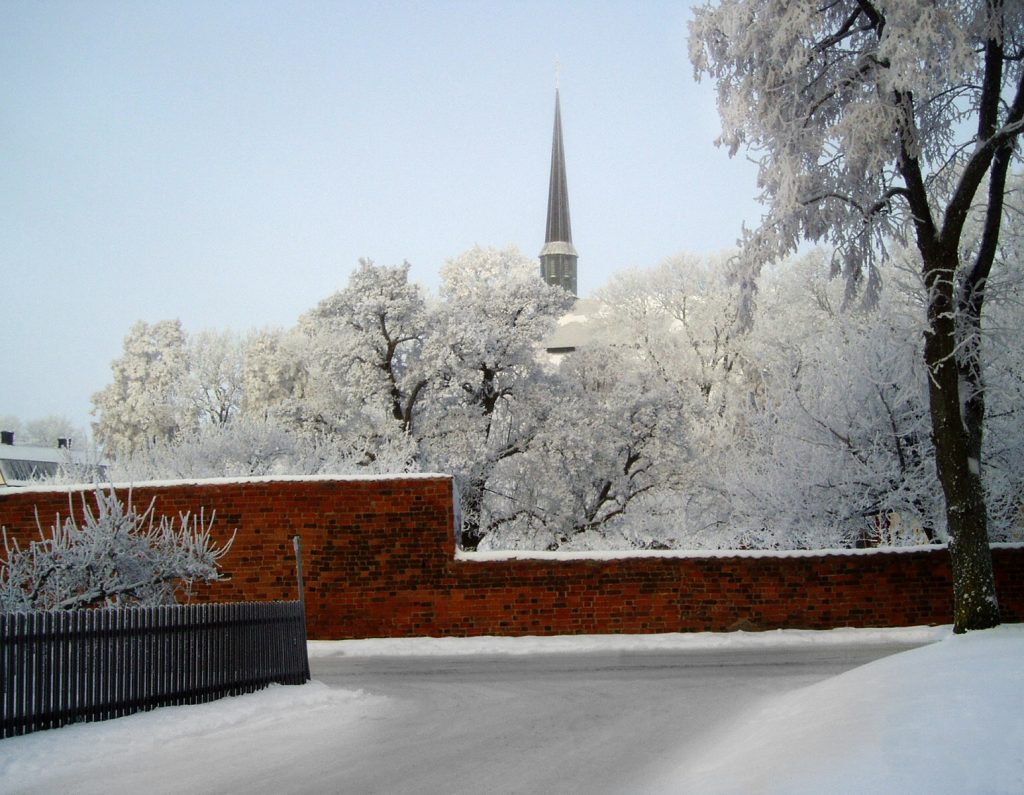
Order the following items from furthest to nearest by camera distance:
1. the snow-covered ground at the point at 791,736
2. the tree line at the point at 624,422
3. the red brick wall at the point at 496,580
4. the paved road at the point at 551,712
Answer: the tree line at the point at 624,422 → the red brick wall at the point at 496,580 → the paved road at the point at 551,712 → the snow-covered ground at the point at 791,736

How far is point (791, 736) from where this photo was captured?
7086mm

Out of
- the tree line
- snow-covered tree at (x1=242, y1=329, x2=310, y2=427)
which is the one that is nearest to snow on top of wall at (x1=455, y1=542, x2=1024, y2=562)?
the tree line

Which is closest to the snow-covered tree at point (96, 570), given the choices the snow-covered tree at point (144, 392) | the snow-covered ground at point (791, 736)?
the snow-covered ground at point (791, 736)

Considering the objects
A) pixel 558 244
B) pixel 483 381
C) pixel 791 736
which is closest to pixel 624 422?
pixel 483 381

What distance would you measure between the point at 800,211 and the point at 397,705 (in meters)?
8.00

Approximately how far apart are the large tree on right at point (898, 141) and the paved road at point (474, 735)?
3.25m

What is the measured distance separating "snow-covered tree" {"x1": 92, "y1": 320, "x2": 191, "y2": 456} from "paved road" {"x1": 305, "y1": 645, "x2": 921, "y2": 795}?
3862 cm

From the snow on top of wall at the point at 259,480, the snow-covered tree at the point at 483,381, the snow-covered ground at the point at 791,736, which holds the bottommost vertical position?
the snow-covered ground at the point at 791,736

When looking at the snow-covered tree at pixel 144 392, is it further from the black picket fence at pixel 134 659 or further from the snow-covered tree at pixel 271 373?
the black picket fence at pixel 134 659

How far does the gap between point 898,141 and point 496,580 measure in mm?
8831

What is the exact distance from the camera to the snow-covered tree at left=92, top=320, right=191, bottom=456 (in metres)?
49.9

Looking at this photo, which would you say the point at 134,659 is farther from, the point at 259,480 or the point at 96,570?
the point at 259,480

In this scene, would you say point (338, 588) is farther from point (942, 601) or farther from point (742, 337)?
point (742, 337)

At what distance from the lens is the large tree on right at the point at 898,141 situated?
38.4 ft
